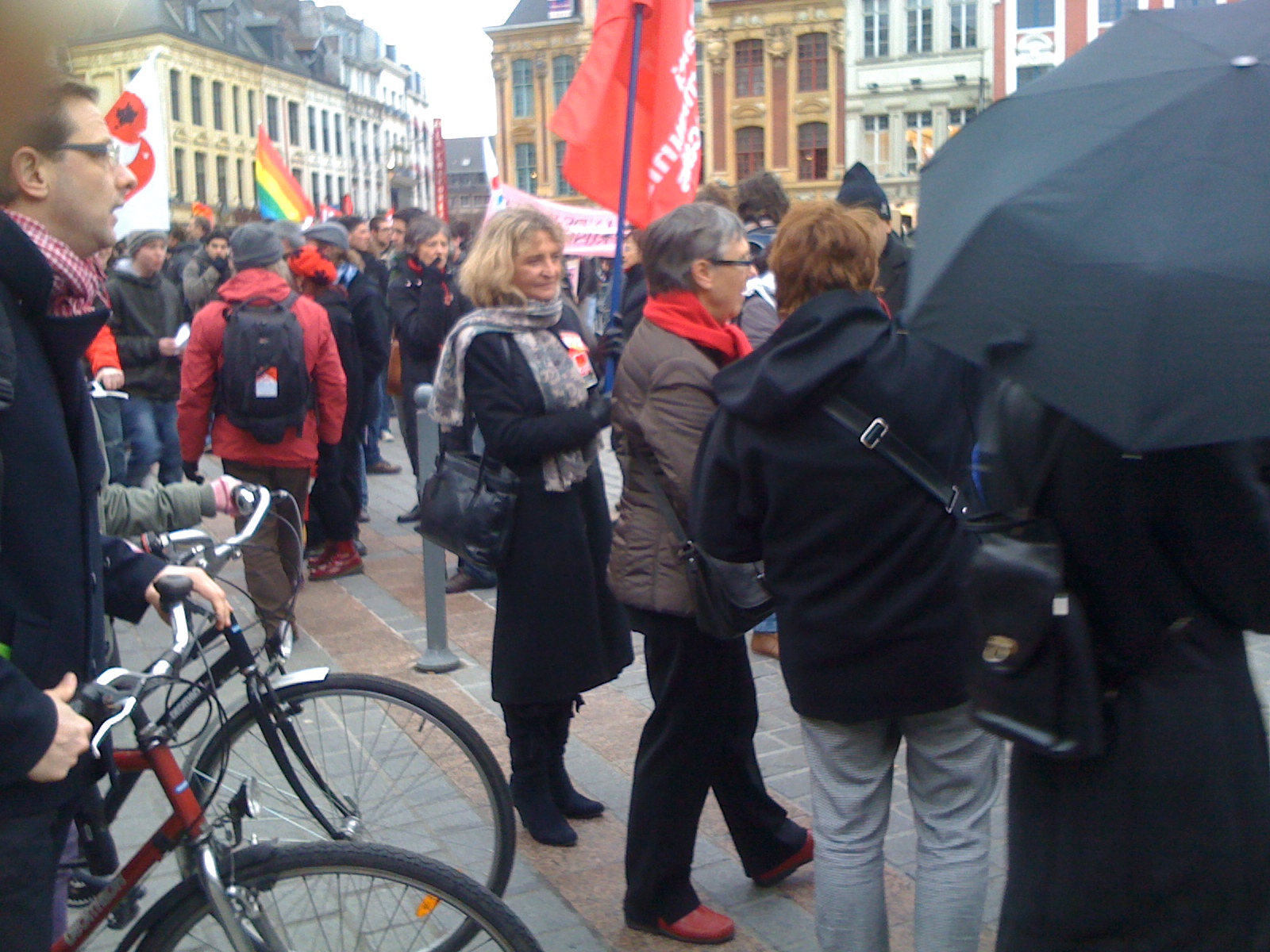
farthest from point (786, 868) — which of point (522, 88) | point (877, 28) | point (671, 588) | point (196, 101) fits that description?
point (196, 101)

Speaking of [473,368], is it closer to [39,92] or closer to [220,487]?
[220,487]

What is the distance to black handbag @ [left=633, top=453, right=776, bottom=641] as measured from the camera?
10.1ft

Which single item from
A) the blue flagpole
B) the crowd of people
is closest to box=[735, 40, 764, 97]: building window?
the blue flagpole

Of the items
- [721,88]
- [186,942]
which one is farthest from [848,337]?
[721,88]

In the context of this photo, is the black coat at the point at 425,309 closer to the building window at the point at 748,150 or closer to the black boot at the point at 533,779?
the black boot at the point at 533,779

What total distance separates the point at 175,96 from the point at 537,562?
2332 inches

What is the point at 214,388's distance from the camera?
253 inches

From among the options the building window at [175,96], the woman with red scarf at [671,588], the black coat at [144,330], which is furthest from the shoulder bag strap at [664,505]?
the building window at [175,96]

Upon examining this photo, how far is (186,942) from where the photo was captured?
2404 mm

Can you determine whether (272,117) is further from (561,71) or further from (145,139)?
(145,139)

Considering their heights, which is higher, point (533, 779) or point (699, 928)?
point (533, 779)

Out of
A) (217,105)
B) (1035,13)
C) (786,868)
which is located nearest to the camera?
(786,868)

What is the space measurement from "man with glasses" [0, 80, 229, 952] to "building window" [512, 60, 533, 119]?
60.3 metres

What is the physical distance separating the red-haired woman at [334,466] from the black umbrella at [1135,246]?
19.4 ft
